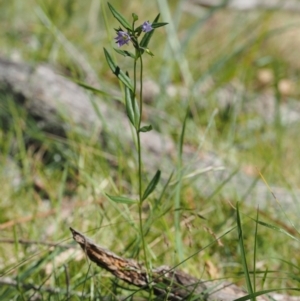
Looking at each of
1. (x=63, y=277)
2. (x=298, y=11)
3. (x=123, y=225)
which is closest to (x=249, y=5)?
(x=298, y=11)

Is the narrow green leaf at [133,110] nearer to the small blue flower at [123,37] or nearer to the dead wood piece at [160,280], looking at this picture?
the small blue flower at [123,37]

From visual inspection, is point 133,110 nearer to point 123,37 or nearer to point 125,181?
point 123,37

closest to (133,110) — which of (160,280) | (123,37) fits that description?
(123,37)

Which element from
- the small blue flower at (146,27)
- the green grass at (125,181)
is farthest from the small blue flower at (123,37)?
the green grass at (125,181)

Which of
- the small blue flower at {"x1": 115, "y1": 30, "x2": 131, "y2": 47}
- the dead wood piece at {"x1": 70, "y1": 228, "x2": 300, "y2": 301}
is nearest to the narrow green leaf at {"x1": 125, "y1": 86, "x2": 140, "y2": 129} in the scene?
the small blue flower at {"x1": 115, "y1": 30, "x2": 131, "y2": 47}

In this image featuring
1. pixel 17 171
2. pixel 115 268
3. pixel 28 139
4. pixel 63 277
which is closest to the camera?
pixel 115 268

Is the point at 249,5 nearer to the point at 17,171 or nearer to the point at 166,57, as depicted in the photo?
the point at 166,57
